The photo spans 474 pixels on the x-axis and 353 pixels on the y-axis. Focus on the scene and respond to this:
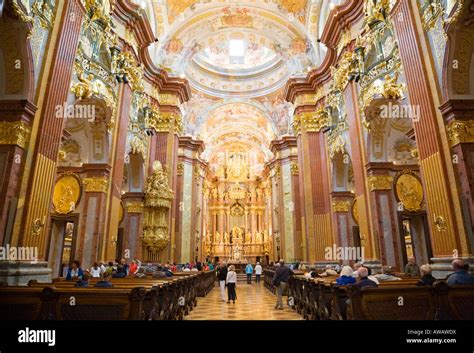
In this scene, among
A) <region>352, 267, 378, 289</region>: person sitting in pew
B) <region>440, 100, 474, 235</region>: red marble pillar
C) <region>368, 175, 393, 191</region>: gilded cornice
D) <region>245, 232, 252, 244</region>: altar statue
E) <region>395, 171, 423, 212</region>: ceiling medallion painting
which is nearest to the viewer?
<region>352, 267, 378, 289</region>: person sitting in pew

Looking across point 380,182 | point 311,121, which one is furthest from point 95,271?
point 311,121

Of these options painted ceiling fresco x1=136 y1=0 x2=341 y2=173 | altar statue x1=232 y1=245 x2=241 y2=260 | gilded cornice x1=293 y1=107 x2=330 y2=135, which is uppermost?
painted ceiling fresco x1=136 y1=0 x2=341 y2=173

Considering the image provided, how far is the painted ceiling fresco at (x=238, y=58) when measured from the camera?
16406 mm

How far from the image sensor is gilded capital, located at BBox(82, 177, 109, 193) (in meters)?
9.92

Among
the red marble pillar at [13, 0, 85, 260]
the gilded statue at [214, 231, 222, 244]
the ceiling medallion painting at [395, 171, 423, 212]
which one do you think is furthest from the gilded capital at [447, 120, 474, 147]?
the gilded statue at [214, 231, 222, 244]

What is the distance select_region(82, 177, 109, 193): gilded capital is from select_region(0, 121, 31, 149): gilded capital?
13.7 ft

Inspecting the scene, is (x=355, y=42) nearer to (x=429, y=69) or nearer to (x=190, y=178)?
(x=429, y=69)

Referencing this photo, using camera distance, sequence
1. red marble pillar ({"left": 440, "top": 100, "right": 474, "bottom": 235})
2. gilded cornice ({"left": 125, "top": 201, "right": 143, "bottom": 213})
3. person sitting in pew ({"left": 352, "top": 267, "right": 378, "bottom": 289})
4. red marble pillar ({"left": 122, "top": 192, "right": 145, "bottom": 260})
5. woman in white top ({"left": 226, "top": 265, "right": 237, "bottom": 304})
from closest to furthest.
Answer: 1. person sitting in pew ({"left": 352, "top": 267, "right": 378, "bottom": 289})
2. red marble pillar ({"left": 440, "top": 100, "right": 474, "bottom": 235})
3. woman in white top ({"left": 226, "top": 265, "right": 237, "bottom": 304})
4. red marble pillar ({"left": 122, "top": 192, "right": 145, "bottom": 260})
5. gilded cornice ({"left": 125, "top": 201, "right": 143, "bottom": 213})

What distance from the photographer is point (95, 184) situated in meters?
9.95

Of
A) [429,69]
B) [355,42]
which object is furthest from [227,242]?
[429,69]

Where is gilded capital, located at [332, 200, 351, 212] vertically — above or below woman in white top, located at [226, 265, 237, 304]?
above

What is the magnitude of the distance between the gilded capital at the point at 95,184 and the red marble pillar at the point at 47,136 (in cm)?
347

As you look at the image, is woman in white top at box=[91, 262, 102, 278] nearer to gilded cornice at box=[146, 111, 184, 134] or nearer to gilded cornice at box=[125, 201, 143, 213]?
gilded cornice at box=[125, 201, 143, 213]

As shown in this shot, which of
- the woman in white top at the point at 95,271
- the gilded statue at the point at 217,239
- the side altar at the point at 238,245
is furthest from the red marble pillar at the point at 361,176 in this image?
the gilded statue at the point at 217,239
